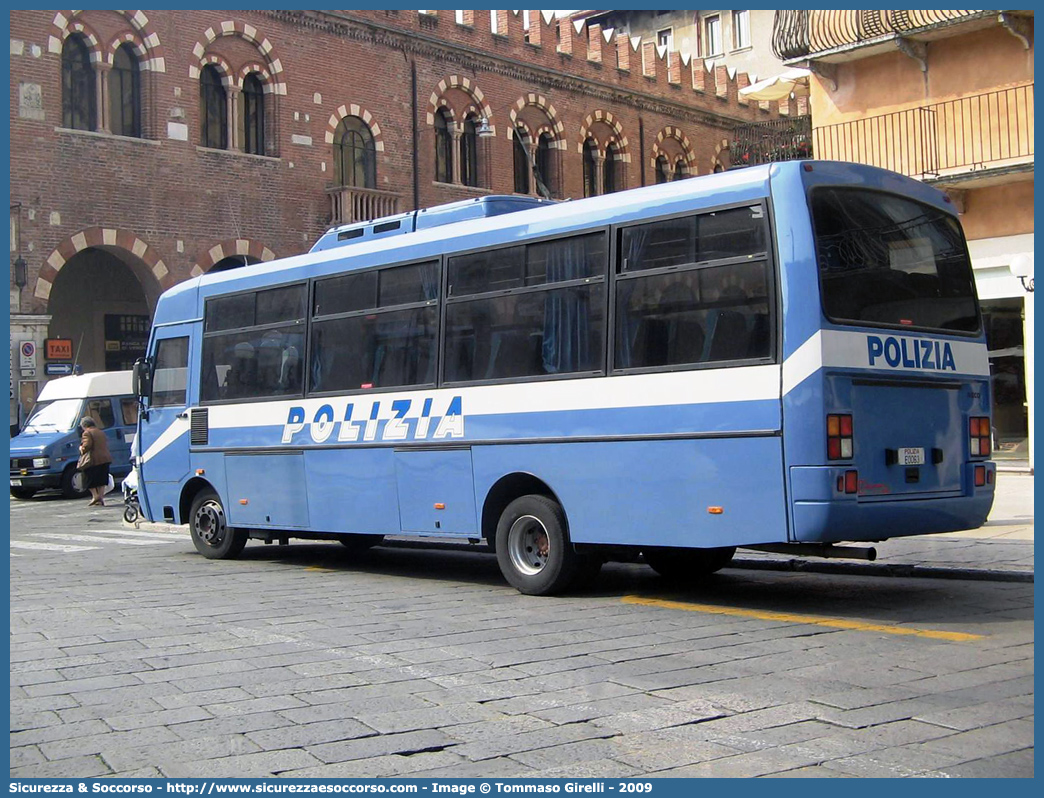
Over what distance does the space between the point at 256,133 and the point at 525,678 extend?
27.5m

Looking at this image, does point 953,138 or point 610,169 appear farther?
point 610,169

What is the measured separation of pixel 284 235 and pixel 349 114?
13.1 feet

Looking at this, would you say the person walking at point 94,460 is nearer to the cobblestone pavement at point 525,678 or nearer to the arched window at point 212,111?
the arched window at point 212,111

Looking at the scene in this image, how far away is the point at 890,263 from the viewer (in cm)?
909

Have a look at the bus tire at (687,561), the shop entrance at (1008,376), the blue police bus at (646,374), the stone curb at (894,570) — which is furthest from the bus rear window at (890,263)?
the shop entrance at (1008,376)

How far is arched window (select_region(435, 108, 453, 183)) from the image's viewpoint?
36031 millimetres

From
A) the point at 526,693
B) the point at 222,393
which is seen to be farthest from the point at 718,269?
the point at 222,393

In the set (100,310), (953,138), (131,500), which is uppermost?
(953,138)

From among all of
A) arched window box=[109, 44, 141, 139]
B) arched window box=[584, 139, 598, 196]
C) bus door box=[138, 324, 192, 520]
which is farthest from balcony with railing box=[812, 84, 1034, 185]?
arched window box=[584, 139, 598, 196]

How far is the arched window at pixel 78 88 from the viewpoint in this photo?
28.3 m

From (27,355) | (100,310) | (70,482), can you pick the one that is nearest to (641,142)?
(100,310)

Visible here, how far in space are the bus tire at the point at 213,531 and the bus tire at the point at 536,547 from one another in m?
4.54

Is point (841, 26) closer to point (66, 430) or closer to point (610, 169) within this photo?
point (66, 430)

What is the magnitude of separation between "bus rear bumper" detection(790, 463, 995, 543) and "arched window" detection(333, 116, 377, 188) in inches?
1050
